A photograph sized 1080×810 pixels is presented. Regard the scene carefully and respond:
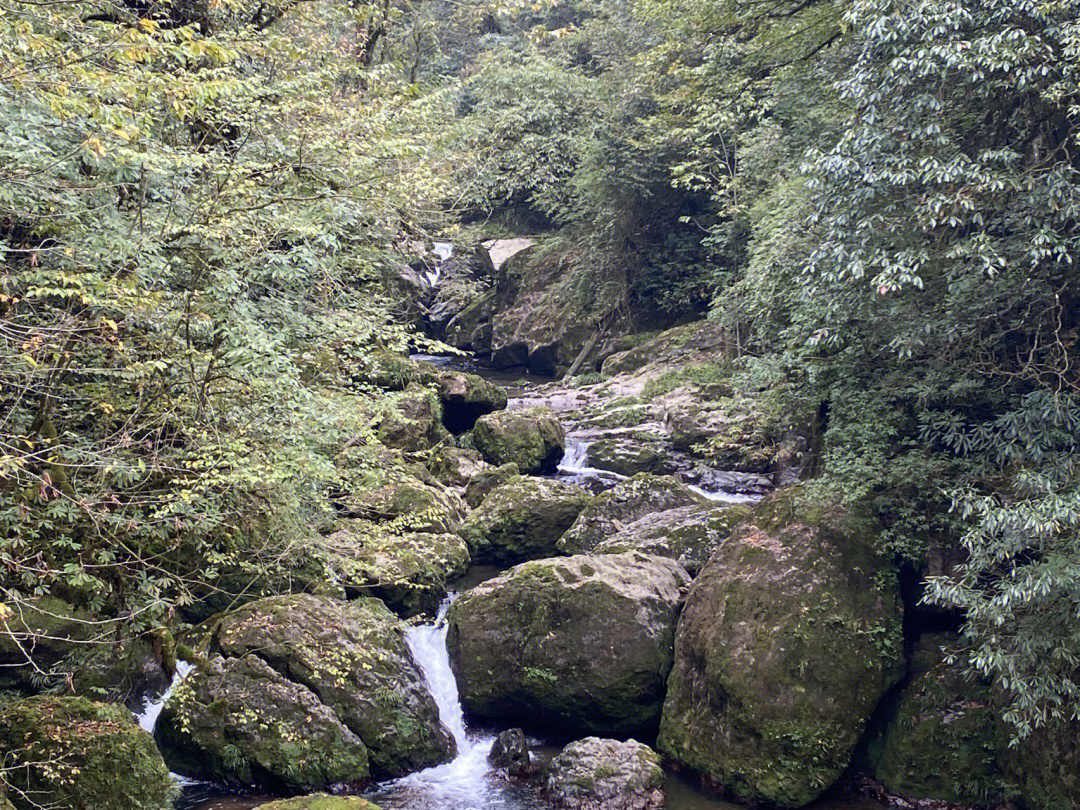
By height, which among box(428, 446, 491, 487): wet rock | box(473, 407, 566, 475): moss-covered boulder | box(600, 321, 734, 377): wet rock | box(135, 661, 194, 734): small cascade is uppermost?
box(600, 321, 734, 377): wet rock

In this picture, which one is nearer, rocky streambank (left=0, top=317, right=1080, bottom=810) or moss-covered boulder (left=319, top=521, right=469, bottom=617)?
rocky streambank (left=0, top=317, right=1080, bottom=810)

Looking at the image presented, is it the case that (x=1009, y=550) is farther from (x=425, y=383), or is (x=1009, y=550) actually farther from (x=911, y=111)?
(x=425, y=383)

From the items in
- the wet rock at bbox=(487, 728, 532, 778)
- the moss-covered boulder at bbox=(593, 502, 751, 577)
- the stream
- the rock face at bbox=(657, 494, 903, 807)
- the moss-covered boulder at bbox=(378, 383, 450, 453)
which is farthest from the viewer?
the moss-covered boulder at bbox=(378, 383, 450, 453)

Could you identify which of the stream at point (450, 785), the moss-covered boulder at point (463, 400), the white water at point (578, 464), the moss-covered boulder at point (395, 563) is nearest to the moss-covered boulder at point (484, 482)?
the moss-covered boulder at point (395, 563)

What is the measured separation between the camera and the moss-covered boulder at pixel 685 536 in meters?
11.8

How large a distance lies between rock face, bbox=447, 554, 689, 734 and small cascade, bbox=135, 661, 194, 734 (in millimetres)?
3209

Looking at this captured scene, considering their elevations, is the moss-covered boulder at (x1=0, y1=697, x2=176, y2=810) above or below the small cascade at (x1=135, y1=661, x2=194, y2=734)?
above

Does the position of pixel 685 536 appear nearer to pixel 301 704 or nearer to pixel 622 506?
pixel 622 506

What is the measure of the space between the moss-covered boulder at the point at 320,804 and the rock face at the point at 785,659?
382cm

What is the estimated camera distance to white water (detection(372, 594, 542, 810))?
8438mm

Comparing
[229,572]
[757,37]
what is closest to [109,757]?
[229,572]

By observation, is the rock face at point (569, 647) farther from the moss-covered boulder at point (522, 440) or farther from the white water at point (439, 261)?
the white water at point (439, 261)

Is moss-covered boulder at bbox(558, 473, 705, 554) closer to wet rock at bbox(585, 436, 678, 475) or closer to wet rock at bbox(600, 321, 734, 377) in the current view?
wet rock at bbox(585, 436, 678, 475)

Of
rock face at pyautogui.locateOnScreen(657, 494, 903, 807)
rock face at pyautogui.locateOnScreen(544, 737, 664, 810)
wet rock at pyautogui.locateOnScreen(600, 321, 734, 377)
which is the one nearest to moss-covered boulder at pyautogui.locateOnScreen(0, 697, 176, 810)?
rock face at pyautogui.locateOnScreen(544, 737, 664, 810)
